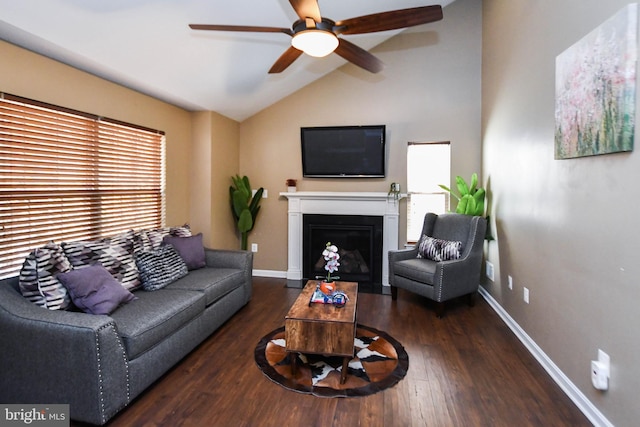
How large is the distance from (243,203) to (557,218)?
359 centimetres

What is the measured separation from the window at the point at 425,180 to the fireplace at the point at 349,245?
510mm

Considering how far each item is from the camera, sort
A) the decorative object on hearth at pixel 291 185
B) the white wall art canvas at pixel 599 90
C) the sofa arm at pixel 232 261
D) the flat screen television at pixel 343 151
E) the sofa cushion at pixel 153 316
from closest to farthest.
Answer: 1. the white wall art canvas at pixel 599 90
2. the sofa cushion at pixel 153 316
3. the sofa arm at pixel 232 261
4. the flat screen television at pixel 343 151
5. the decorative object on hearth at pixel 291 185

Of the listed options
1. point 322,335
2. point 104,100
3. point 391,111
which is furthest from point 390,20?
point 104,100

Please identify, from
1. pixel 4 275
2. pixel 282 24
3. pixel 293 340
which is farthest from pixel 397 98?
pixel 4 275

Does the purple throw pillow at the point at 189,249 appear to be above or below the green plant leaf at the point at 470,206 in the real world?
below

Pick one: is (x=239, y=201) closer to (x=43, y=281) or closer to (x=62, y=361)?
(x=43, y=281)

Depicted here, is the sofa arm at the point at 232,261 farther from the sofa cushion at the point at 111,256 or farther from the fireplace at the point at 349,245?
the fireplace at the point at 349,245

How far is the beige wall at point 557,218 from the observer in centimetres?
169

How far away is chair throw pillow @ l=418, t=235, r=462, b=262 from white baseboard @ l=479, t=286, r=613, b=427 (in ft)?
2.47

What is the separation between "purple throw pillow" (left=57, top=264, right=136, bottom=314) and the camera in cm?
220

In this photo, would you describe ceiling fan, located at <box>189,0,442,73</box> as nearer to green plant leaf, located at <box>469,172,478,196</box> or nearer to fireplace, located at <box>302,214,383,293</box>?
green plant leaf, located at <box>469,172,478,196</box>

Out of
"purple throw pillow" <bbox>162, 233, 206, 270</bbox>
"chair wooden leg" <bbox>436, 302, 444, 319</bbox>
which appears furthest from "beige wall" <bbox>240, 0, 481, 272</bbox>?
"purple throw pillow" <bbox>162, 233, 206, 270</bbox>

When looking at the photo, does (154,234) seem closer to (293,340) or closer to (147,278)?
(147,278)

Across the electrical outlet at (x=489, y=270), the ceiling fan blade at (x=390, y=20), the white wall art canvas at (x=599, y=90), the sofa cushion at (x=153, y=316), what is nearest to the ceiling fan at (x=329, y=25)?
the ceiling fan blade at (x=390, y=20)
